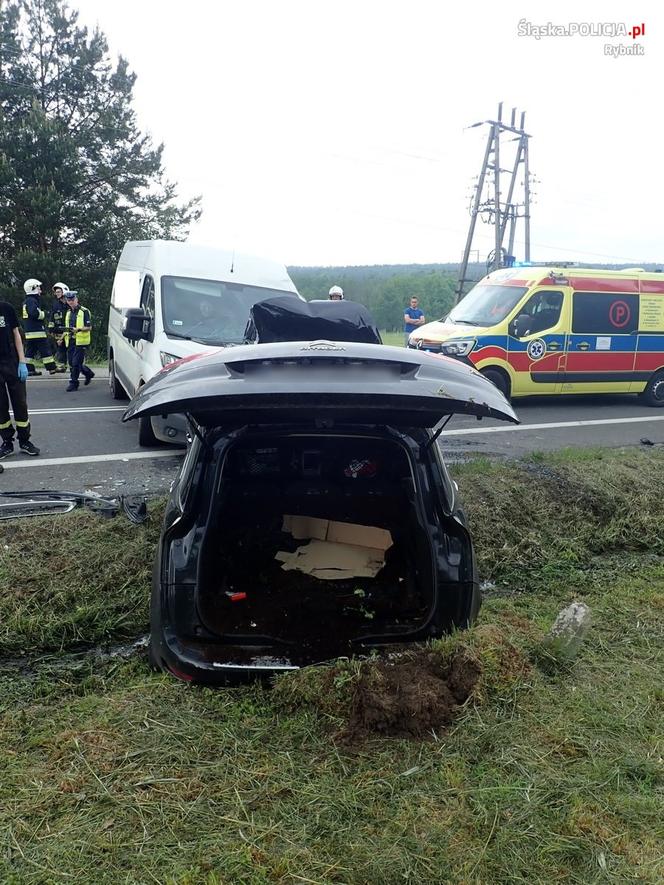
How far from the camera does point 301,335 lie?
230 inches

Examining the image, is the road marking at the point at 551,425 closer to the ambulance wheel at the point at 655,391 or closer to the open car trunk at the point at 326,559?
the ambulance wheel at the point at 655,391

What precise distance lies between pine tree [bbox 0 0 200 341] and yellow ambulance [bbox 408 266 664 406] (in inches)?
488

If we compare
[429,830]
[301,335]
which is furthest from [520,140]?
[429,830]

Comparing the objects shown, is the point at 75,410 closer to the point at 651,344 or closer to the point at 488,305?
the point at 488,305

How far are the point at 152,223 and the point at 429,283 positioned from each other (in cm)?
3548

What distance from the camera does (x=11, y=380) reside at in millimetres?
6414

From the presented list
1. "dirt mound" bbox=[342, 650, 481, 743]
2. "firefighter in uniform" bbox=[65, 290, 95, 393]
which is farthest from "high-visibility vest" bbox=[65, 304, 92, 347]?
"dirt mound" bbox=[342, 650, 481, 743]

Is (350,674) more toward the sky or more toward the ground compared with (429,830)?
more toward the sky

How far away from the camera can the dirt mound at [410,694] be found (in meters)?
2.44

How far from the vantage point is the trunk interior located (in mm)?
2760

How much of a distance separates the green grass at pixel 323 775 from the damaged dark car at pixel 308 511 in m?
0.19

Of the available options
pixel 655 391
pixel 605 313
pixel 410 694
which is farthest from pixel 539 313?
pixel 410 694

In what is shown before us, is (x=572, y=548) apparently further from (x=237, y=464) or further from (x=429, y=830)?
(x=429, y=830)

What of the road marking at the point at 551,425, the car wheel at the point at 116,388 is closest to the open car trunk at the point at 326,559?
Result: the road marking at the point at 551,425
